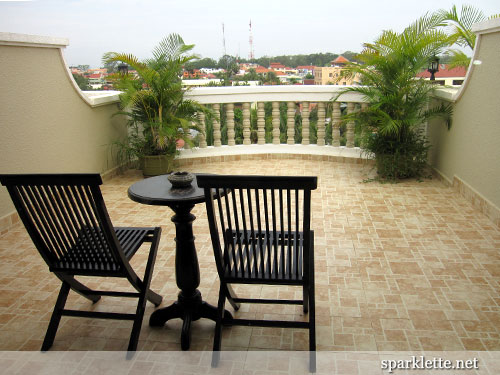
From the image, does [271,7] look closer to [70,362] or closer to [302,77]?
[302,77]

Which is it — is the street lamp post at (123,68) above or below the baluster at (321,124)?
above

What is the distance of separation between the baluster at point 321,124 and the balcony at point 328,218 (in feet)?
0.06

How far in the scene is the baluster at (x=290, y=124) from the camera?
6.67m

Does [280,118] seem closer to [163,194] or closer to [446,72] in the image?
[446,72]

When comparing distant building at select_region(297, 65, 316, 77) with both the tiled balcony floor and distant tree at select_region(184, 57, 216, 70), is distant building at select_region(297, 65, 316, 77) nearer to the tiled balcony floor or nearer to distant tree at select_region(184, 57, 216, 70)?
distant tree at select_region(184, 57, 216, 70)

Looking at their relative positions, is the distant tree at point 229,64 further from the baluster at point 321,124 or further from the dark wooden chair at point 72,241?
the dark wooden chair at point 72,241

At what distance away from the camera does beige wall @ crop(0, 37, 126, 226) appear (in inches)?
163

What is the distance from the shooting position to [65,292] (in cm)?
247

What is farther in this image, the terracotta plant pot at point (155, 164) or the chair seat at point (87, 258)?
the terracotta plant pot at point (155, 164)

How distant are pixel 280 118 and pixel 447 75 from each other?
2.69 m

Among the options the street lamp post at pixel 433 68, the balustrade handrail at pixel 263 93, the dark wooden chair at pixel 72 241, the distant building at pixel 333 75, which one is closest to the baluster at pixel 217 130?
the balustrade handrail at pixel 263 93

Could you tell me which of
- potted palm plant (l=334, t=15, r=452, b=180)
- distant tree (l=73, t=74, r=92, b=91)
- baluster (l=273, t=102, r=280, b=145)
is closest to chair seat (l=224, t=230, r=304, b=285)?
potted palm plant (l=334, t=15, r=452, b=180)

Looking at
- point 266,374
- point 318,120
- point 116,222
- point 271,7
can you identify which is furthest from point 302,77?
point 266,374

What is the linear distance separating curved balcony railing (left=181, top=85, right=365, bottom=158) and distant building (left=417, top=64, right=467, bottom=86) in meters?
1.05
